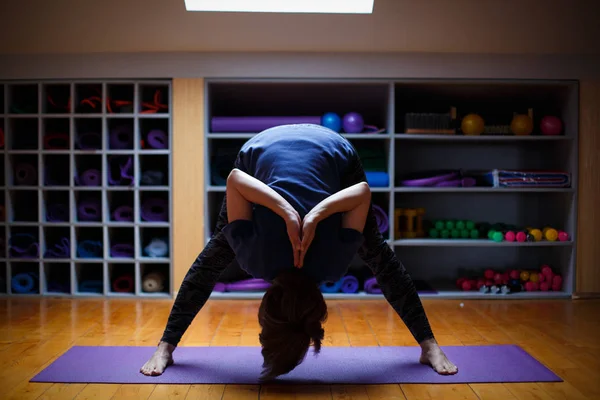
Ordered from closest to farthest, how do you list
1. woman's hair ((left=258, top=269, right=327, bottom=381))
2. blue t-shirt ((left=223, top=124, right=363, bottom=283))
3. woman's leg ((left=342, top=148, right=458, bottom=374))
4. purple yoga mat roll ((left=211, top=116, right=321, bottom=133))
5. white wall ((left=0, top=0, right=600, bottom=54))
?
1. woman's hair ((left=258, top=269, right=327, bottom=381))
2. blue t-shirt ((left=223, top=124, right=363, bottom=283))
3. woman's leg ((left=342, top=148, right=458, bottom=374))
4. white wall ((left=0, top=0, right=600, bottom=54))
5. purple yoga mat roll ((left=211, top=116, right=321, bottom=133))

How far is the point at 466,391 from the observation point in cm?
239

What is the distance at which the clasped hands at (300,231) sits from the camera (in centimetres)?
214

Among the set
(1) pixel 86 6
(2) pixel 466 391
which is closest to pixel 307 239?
(2) pixel 466 391

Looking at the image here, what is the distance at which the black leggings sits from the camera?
2650mm

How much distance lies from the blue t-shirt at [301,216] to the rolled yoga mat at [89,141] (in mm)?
2427

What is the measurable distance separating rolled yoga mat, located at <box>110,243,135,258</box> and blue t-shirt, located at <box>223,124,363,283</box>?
2331 mm

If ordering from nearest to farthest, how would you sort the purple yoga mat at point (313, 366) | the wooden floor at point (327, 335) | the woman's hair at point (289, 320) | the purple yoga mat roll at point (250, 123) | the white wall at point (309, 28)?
the woman's hair at point (289, 320)
the wooden floor at point (327, 335)
the purple yoga mat at point (313, 366)
the white wall at point (309, 28)
the purple yoga mat roll at point (250, 123)

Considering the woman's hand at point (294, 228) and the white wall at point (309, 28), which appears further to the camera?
the white wall at point (309, 28)

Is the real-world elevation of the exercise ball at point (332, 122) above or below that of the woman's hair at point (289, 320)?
above

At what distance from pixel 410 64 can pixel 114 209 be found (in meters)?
2.58

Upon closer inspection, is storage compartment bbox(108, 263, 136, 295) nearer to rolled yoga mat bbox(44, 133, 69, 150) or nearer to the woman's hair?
rolled yoga mat bbox(44, 133, 69, 150)

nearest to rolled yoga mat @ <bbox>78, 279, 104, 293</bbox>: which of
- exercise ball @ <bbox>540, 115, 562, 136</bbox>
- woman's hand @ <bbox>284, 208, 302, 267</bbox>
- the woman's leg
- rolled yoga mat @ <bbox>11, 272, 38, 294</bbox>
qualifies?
rolled yoga mat @ <bbox>11, 272, 38, 294</bbox>

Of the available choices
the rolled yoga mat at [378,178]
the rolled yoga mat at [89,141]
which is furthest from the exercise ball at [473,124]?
the rolled yoga mat at [89,141]

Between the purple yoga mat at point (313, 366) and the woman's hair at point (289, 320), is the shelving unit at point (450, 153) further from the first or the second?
the woman's hair at point (289, 320)
